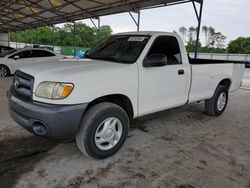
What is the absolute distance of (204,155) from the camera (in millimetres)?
3240

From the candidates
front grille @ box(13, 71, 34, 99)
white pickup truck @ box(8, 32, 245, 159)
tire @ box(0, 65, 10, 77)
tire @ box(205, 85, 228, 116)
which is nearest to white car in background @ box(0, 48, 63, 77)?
tire @ box(0, 65, 10, 77)

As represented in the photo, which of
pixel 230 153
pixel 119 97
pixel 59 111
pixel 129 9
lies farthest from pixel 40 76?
pixel 129 9

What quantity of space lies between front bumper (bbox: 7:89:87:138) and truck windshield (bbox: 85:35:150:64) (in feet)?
3.75

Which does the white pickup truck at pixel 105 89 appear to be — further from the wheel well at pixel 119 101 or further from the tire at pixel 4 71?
the tire at pixel 4 71

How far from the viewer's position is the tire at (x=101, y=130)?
2.73 meters

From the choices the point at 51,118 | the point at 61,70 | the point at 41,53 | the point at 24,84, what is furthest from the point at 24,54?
the point at 51,118

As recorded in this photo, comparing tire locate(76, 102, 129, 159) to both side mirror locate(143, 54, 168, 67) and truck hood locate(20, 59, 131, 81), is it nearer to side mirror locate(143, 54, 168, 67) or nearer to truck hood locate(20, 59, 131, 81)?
truck hood locate(20, 59, 131, 81)

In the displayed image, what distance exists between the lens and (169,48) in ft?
12.9

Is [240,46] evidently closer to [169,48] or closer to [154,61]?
[169,48]

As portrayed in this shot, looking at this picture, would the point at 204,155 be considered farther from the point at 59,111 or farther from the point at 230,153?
the point at 59,111

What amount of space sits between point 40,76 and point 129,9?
8.96 meters

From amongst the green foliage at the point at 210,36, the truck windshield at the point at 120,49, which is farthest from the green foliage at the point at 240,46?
the truck windshield at the point at 120,49

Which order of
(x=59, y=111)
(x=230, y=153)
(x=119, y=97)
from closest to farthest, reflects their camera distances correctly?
(x=59, y=111) < (x=119, y=97) < (x=230, y=153)

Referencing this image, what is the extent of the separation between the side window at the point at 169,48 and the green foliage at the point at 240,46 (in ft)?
148
